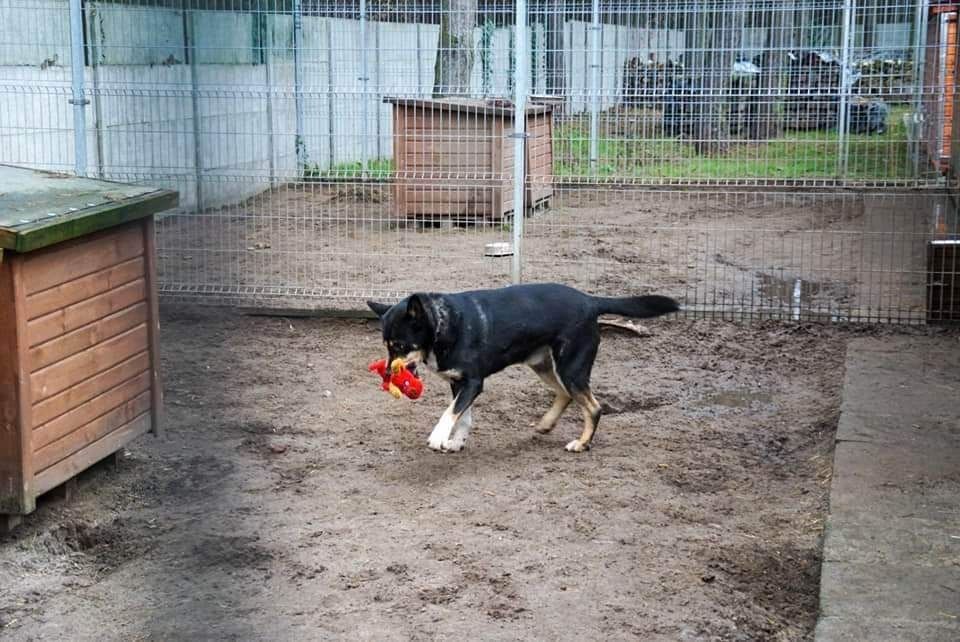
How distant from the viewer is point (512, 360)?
5758 mm

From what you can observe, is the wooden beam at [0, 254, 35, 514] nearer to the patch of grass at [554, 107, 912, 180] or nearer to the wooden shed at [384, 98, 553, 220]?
the patch of grass at [554, 107, 912, 180]

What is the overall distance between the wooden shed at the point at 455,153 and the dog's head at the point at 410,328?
5322 millimetres

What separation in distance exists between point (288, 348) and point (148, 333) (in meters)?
2.42

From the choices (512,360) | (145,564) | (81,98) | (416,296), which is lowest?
(145,564)

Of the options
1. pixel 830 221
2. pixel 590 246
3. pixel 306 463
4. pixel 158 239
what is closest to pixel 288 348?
pixel 306 463

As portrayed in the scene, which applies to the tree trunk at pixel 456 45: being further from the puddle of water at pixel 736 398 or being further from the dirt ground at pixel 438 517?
the puddle of water at pixel 736 398

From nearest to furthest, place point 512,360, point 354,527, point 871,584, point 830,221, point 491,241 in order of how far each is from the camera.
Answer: point 871,584
point 354,527
point 512,360
point 491,241
point 830,221

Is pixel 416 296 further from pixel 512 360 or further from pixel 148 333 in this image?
pixel 148 333

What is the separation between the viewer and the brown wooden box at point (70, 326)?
447 centimetres

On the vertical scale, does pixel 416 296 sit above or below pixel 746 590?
above

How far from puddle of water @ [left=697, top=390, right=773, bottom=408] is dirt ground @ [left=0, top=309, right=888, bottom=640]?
0.02 meters

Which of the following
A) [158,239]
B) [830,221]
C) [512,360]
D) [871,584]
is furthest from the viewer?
[830,221]

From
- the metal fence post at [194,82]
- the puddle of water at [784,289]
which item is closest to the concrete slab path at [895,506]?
the puddle of water at [784,289]

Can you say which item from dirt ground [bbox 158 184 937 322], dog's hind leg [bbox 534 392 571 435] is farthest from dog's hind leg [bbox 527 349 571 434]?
dirt ground [bbox 158 184 937 322]
